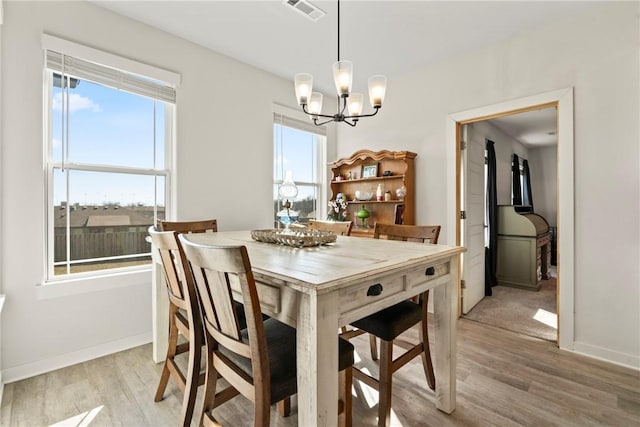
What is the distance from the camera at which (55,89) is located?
222cm

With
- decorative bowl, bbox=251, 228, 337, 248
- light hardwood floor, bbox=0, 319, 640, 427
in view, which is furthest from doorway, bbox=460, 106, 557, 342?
decorative bowl, bbox=251, 228, 337, 248

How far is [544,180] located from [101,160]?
7.59m

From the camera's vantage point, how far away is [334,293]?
1.02 meters

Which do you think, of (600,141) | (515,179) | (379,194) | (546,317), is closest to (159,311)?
(379,194)

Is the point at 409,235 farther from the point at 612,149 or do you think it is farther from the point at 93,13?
the point at 93,13

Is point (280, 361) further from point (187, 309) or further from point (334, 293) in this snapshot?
point (187, 309)

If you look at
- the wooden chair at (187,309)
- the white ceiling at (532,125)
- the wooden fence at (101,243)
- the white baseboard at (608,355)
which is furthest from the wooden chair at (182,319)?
the white ceiling at (532,125)

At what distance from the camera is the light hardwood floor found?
1.62 m

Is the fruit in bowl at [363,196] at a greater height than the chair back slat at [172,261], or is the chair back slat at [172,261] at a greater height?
the fruit in bowl at [363,196]

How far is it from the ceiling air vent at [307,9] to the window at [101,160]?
1294mm

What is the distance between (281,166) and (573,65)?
9.31 ft

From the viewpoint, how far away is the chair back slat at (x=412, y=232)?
1979mm

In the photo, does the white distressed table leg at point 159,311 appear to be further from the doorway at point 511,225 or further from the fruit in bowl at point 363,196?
the doorway at point 511,225

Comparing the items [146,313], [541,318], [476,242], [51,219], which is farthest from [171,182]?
[541,318]
